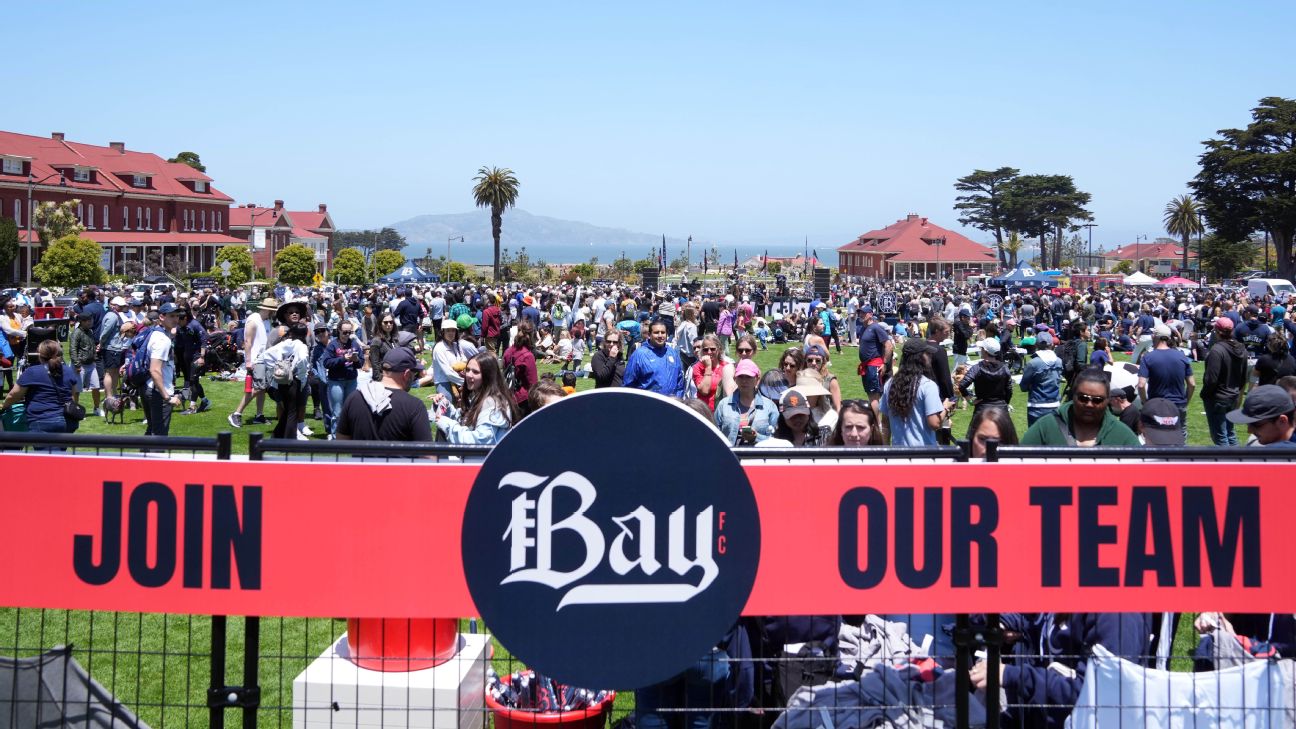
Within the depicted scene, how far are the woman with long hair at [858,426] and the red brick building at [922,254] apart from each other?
107 meters

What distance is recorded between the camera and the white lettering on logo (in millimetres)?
3193

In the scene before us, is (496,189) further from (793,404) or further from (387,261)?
(793,404)

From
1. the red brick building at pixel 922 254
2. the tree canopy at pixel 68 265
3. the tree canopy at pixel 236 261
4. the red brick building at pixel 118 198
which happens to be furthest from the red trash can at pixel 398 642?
the red brick building at pixel 922 254

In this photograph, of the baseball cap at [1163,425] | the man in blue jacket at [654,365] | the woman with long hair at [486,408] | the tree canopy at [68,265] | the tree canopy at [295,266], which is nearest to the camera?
the woman with long hair at [486,408]

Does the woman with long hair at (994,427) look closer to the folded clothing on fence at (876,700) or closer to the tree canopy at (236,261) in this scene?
the folded clothing on fence at (876,700)

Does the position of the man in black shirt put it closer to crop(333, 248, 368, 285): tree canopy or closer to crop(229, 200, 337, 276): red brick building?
crop(333, 248, 368, 285): tree canopy

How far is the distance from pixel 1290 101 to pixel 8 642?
96395mm

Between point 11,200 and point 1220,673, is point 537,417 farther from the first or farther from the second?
point 11,200

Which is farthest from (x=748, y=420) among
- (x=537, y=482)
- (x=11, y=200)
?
(x=11, y=200)

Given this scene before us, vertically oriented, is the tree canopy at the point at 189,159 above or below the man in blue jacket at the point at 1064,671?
above

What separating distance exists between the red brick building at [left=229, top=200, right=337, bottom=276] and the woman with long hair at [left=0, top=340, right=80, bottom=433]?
81.2 meters

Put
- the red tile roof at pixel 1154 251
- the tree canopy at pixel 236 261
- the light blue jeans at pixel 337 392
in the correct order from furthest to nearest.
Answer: the red tile roof at pixel 1154 251
the tree canopy at pixel 236 261
the light blue jeans at pixel 337 392

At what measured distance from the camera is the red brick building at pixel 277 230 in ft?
321

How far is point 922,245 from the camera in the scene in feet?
392
